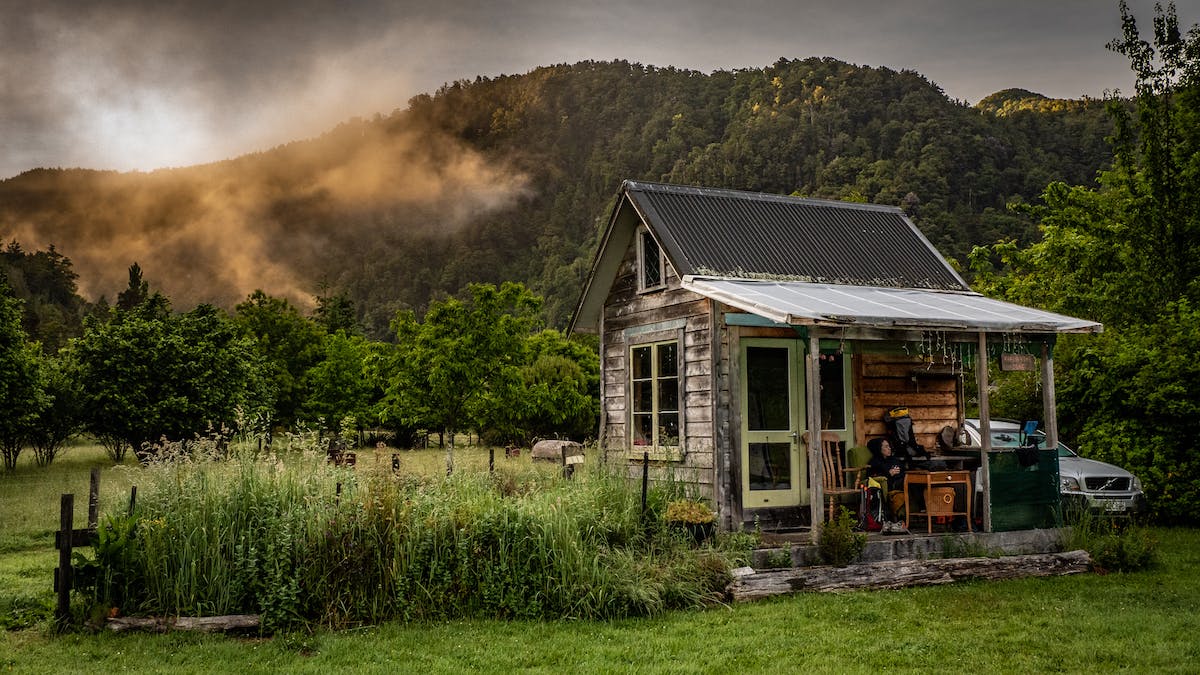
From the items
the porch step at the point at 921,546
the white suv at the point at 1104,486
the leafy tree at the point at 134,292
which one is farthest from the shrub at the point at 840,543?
the leafy tree at the point at 134,292

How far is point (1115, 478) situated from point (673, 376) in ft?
22.3

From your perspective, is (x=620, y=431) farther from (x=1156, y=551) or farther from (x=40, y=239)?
(x=40, y=239)

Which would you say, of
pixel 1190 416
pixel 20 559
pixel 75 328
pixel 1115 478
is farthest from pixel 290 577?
pixel 75 328

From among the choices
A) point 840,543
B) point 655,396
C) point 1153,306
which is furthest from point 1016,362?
point 1153,306

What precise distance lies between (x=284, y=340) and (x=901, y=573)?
4340cm

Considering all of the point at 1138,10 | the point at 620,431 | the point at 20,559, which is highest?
the point at 1138,10

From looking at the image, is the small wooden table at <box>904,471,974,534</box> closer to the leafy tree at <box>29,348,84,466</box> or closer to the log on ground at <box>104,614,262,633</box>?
the log on ground at <box>104,614,262,633</box>

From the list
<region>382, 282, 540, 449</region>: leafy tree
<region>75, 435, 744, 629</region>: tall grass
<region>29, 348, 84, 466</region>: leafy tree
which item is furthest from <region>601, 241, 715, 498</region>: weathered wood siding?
<region>382, 282, 540, 449</region>: leafy tree

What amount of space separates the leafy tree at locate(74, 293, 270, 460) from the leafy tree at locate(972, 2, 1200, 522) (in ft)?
70.5

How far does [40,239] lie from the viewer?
326 ft

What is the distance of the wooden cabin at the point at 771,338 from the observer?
1091cm

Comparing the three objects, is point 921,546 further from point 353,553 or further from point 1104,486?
point 353,553

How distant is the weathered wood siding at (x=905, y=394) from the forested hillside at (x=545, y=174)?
1982 centimetres

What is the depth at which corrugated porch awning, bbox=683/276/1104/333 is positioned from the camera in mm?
9805
